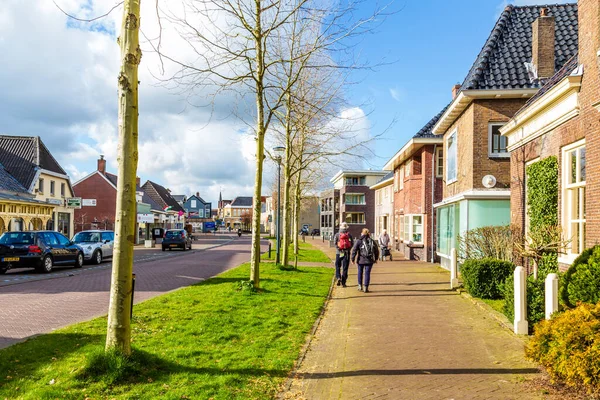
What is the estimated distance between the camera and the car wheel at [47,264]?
63.9ft

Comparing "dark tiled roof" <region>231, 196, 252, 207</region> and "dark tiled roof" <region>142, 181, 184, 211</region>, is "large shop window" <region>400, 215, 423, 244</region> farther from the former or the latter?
"dark tiled roof" <region>231, 196, 252, 207</region>

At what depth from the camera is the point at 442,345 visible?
748cm

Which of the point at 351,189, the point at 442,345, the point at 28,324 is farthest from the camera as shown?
the point at 351,189

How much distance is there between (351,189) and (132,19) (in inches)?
2429

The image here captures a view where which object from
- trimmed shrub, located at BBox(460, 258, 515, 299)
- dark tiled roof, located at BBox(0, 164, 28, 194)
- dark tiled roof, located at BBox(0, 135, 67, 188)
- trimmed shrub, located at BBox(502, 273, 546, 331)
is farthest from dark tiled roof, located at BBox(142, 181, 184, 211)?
trimmed shrub, located at BBox(502, 273, 546, 331)

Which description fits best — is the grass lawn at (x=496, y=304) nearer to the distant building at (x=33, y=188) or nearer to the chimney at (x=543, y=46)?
the chimney at (x=543, y=46)

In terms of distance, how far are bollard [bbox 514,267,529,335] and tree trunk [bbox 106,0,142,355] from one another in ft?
19.1

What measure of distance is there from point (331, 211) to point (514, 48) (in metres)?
61.8

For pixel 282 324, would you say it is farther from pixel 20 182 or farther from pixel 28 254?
pixel 20 182

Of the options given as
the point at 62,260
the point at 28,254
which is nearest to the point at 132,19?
the point at 28,254

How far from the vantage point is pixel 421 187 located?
26406 mm

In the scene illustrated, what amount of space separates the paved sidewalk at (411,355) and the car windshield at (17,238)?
13527 millimetres

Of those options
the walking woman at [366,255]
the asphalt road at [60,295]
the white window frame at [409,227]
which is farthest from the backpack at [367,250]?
the white window frame at [409,227]

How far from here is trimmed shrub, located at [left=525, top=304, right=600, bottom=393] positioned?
4.79 metres
